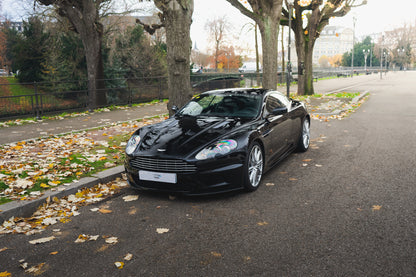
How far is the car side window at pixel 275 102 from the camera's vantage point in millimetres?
6104

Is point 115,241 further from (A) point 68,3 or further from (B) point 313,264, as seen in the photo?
(A) point 68,3

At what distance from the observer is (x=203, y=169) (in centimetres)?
451

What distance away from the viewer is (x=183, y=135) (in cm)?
503

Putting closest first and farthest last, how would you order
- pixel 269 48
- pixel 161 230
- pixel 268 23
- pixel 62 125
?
1. pixel 161 230
2. pixel 62 125
3. pixel 268 23
4. pixel 269 48

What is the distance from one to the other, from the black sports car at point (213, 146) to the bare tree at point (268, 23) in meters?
9.17

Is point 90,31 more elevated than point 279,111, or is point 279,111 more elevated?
point 90,31

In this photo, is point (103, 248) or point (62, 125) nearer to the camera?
point (103, 248)

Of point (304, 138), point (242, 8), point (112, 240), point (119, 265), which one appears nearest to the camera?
point (119, 265)

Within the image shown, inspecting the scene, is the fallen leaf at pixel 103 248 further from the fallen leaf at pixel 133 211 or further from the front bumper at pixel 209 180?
the front bumper at pixel 209 180

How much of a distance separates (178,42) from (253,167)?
3931 millimetres

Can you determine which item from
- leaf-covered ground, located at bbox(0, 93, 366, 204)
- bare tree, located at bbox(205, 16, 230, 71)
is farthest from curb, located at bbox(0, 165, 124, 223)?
bare tree, located at bbox(205, 16, 230, 71)

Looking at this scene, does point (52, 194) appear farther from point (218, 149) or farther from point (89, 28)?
point (89, 28)

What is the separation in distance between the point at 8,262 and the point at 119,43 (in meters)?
23.1

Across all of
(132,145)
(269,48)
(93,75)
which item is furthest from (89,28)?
(132,145)
